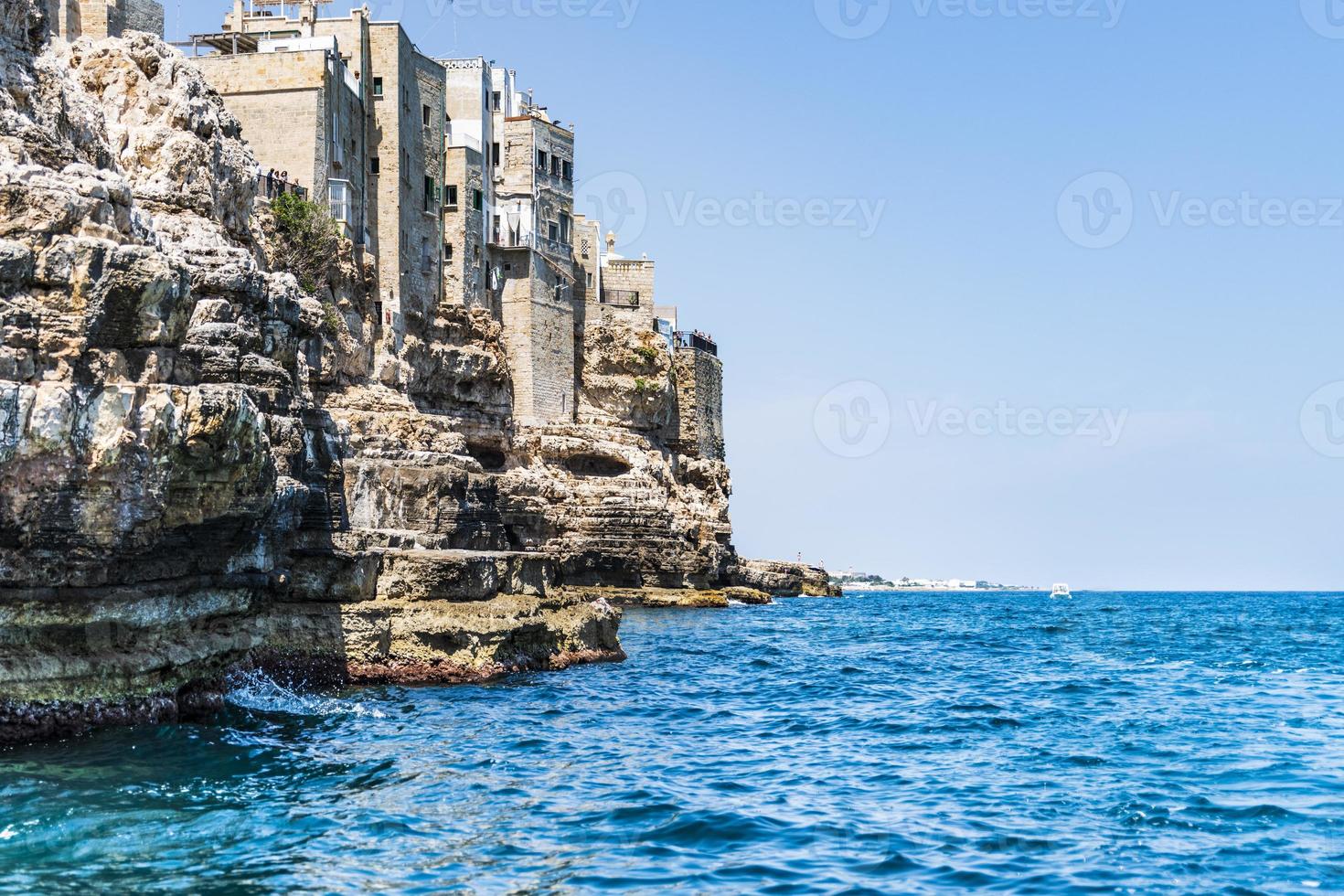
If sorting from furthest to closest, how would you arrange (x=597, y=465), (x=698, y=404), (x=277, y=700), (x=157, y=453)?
(x=698, y=404)
(x=597, y=465)
(x=277, y=700)
(x=157, y=453)

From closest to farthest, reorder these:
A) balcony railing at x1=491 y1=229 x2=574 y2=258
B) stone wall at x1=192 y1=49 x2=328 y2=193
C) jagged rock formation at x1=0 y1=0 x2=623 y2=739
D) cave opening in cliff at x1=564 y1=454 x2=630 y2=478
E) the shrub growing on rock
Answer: jagged rock formation at x1=0 y1=0 x2=623 y2=739
the shrub growing on rock
stone wall at x1=192 y1=49 x2=328 y2=193
balcony railing at x1=491 y1=229 x2=574 y2=258
cave opening in cliff at x1=564 y1=454 x2=630 y2=478

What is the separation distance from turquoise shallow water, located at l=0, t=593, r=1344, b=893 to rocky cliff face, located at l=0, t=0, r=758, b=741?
1.18 meters

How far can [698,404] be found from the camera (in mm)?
69500

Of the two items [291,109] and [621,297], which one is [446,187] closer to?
[291,109]

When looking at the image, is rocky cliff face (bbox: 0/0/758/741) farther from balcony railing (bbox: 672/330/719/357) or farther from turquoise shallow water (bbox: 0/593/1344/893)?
balcony railing (bbox: 672/330/719/357)

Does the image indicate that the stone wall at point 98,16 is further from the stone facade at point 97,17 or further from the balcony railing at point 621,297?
the balcony railing at point 621,297

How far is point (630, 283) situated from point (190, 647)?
53269 mm

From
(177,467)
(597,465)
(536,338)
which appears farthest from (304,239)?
(177,467)

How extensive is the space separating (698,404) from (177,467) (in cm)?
5370

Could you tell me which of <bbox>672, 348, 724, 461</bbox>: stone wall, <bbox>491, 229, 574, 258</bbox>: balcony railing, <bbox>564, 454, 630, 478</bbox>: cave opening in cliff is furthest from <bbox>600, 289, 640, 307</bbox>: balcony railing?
<bbox>564, 454, 630, 478</bbox>: cave opening in cliff

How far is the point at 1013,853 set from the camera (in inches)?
482

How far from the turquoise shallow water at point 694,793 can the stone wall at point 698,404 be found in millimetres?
42990

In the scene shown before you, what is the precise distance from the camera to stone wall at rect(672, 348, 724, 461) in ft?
226

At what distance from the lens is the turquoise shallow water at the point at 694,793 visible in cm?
1147
